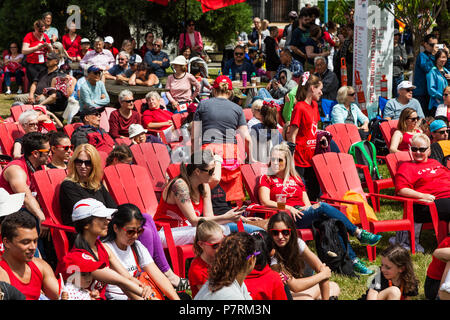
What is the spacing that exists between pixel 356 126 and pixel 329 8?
18.3m

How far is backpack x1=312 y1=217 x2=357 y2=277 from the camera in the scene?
6324mm

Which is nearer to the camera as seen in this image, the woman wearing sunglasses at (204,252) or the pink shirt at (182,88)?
the woman wearing sunglasses at (204,252)

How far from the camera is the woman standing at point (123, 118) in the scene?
923cm

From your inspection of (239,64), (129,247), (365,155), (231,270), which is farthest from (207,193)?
(239,64)

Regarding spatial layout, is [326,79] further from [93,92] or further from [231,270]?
[231,270]

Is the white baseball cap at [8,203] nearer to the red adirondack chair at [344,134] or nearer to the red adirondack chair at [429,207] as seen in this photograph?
the red adirondack chair at [429,207]

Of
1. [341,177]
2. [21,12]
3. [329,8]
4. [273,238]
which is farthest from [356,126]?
[329,8]

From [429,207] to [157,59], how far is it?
8.90m

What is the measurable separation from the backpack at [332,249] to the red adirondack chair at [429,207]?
1.00 metres

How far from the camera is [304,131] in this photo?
26.8 feet

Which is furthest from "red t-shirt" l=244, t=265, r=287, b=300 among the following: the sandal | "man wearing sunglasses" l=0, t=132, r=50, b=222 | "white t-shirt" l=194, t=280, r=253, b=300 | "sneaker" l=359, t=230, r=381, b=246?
"man wearing sunglasses" l=0, t=132, r=50, b=222

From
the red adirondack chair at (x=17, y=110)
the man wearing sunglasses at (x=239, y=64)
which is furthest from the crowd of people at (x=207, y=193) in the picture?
the man wearing sunglasses at (x=239, y=64)

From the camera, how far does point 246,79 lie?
41.8 ft
